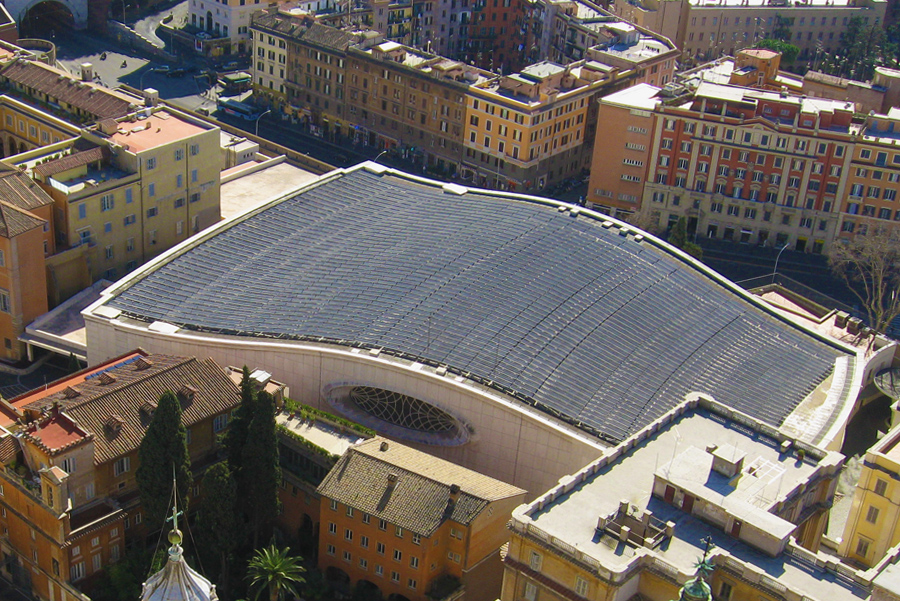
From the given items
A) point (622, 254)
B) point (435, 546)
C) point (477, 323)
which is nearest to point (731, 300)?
point (622, 254)

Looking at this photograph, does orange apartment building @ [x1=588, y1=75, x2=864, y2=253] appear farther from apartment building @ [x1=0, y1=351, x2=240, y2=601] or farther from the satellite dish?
apartment building @ [x1=0, y1=351, x2=240, y2=601]

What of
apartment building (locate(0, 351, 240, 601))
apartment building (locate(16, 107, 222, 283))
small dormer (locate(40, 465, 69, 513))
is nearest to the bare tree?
apartment building (locate(16, 107, 222, 283))

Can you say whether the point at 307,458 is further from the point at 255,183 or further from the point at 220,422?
the point at 255,183

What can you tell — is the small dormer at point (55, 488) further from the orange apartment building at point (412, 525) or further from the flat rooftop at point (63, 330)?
the flat rooftop at point (63, 330)

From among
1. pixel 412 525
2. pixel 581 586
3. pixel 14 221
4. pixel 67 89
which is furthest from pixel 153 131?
pixel 581 586

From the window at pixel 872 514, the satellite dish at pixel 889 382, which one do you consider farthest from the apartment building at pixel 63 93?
the window at pixel 872 514
